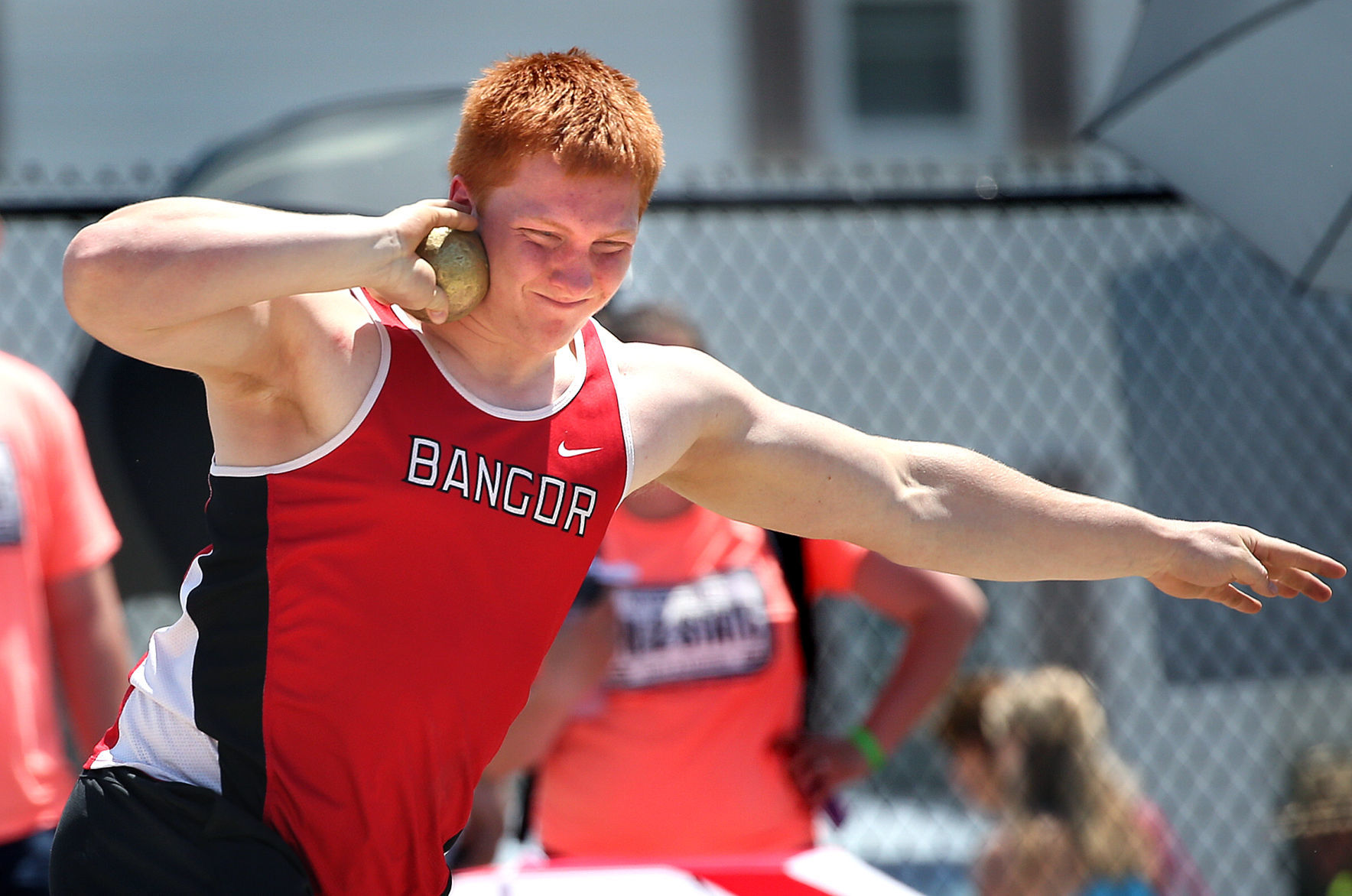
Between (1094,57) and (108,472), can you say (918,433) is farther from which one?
(108,472)

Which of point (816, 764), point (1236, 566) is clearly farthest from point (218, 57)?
point (1236, 566)

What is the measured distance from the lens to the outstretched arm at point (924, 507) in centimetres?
202

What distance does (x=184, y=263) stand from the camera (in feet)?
4.87

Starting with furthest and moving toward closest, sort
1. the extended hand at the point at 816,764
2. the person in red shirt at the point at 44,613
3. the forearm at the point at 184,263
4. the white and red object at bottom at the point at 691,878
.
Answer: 1. the extended hand at the point at 816,764
2. the person in red shirt at the point at 44,613
3. the white and red object at bottom at the point at 691,878
4. the forearm at the point at 184,263

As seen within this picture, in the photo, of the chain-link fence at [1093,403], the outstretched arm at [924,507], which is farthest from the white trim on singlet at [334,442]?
the chain-link fence at [1093,403]

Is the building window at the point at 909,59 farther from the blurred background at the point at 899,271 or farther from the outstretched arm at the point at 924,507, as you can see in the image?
the outstretched arm at the point at 924,507

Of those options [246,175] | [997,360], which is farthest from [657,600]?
[997,360]

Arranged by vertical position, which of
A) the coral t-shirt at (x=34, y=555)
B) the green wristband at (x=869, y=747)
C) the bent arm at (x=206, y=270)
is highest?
the bent arm at (x=206, y=270)

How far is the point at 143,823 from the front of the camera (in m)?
1.71

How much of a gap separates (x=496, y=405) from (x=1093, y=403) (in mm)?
6207

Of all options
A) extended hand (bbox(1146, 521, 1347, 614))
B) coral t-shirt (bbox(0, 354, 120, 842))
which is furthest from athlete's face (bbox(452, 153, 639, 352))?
coral t-shirt (bbox(0, 354, 120, 842))

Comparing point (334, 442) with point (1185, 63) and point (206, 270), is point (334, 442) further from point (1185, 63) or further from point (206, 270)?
point (1185, 63)

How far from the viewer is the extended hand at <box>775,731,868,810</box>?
3.15 meters

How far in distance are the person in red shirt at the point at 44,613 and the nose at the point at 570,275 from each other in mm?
1710
